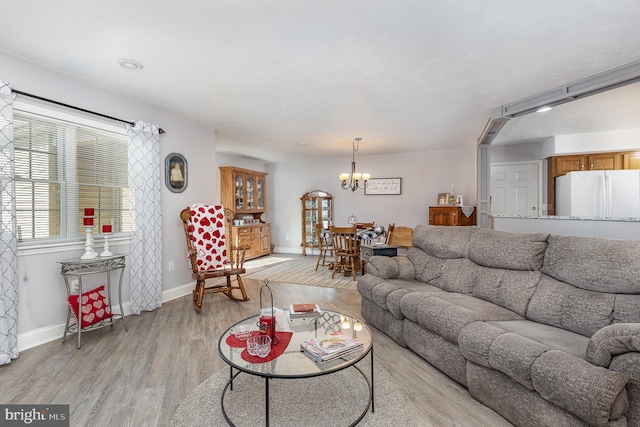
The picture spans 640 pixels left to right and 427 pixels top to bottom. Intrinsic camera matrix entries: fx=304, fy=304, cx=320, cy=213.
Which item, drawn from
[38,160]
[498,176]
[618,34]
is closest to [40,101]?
[38,160]

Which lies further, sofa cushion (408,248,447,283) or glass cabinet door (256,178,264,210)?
glass cabinet door (256,178,264,210)

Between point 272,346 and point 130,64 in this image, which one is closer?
point 272,346

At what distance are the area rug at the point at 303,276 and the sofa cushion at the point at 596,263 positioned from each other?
2.81 meters

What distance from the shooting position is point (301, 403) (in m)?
1.84

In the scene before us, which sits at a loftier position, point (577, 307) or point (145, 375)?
point (577, 307)

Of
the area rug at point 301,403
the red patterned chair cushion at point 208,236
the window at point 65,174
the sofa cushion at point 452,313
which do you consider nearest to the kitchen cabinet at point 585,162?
the sofa cushion at point 452,313

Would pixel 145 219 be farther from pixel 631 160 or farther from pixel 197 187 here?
pixel 631 160

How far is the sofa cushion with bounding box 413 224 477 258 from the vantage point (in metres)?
2.87

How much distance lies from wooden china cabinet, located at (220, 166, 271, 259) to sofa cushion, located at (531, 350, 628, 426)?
18.6ft

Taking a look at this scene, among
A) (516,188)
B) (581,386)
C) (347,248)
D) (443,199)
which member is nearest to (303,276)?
(347,248)

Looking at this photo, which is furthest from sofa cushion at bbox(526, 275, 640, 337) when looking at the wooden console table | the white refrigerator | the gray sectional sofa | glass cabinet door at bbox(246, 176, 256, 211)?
glass cabinet door at bbox(246, 176, 256, 211)

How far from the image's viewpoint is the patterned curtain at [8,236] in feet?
7.77

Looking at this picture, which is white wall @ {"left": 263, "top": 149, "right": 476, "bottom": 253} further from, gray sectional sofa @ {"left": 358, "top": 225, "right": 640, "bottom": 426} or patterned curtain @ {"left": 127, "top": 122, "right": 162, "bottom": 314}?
patterned curtain @ {"left": 127, "top": 122, "right": 162, "bottom": 314}

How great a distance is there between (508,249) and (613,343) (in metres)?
1.15
